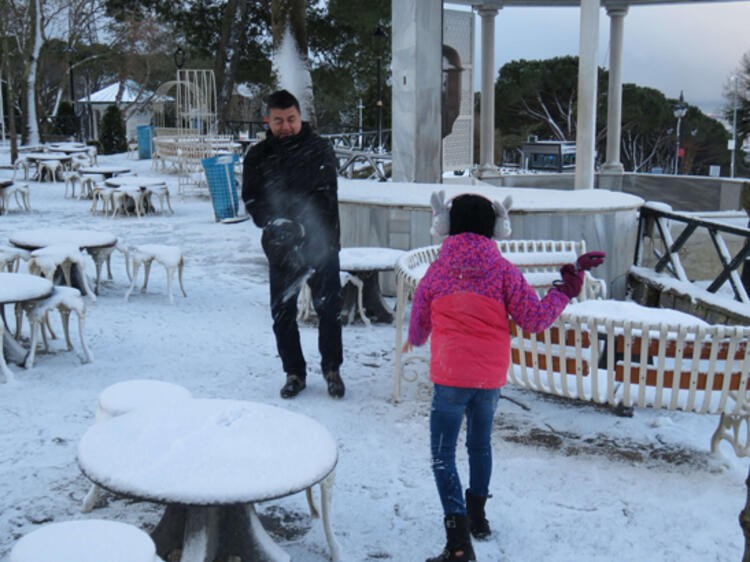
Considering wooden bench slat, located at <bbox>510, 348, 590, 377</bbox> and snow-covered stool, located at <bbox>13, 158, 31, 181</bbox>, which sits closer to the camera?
wooden bench slat, located at <bbox>510, 348, 590, 377</bbox>

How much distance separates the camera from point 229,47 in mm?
23641

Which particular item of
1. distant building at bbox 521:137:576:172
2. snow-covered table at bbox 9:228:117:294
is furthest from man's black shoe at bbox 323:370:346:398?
distant building at bbox 521:137:576:172

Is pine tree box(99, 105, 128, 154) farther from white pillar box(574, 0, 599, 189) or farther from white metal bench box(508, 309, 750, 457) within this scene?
white metal bench box(508, 309, 750, 457)

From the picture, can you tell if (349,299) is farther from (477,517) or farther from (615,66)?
(615,66)

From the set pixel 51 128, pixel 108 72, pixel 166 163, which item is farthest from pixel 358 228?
pixel 108 72

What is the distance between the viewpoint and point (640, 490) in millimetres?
3939

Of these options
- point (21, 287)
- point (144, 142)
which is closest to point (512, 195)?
point (21, 287)

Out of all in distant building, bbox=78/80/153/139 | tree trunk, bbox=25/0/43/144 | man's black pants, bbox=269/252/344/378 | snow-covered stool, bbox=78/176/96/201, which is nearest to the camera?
man's black pants, bbox=269/252/344/378

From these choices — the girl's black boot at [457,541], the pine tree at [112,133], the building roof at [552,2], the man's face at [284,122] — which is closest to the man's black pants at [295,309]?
the man's face at [284,122]

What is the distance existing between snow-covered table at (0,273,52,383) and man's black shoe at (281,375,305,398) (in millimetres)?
1618

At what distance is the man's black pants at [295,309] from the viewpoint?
5.05m

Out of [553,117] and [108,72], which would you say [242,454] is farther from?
[108,72]

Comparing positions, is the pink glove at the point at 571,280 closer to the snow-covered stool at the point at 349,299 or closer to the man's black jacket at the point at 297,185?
the man's black jacket at the point at 297,185

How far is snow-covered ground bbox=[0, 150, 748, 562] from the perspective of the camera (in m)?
3.48
